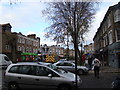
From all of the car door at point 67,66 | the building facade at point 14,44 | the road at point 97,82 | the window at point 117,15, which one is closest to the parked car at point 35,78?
the road at point 97,82

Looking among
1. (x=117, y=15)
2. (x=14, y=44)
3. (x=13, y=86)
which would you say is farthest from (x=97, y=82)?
(x=14, y=44)

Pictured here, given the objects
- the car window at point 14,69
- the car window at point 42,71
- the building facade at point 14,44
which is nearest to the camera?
the car window at point 42,71

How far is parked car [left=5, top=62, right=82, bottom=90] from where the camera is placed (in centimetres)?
662

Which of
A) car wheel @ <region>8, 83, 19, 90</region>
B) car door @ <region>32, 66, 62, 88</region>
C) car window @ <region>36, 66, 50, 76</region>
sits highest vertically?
car window @ <region>36, 66, 50, 76</region>

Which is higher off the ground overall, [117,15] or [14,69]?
[117,15]

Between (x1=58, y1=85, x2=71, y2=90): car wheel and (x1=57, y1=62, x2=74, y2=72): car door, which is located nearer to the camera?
(x1=58, y1=85, x2=71, y2=90): car wheel

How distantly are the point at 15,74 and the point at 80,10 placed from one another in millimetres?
16444

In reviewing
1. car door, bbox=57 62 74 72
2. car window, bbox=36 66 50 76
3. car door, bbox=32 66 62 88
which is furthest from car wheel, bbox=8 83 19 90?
car door, bbox=57 62 74 72

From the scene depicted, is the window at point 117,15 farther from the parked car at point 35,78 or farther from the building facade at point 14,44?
the building facade at point 14,44

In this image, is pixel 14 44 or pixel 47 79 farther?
pixel 14 44

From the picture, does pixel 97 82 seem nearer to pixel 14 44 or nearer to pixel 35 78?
pixel 35 78

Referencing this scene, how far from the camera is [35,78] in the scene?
22.3 ft

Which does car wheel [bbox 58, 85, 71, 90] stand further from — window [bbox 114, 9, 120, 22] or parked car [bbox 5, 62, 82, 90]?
window [bbox 114, 9, 120, 22]

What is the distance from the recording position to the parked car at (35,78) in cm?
662
